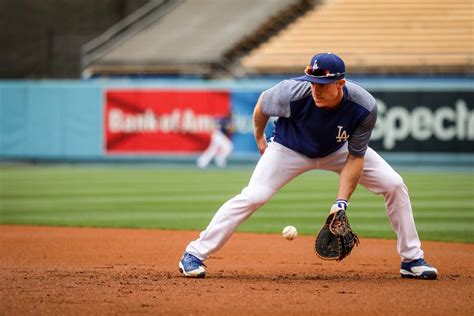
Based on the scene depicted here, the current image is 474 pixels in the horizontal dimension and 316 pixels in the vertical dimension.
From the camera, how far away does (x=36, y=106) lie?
2403 cm

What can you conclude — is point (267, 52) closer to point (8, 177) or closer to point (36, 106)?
point (36, 106)

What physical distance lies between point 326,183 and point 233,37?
32.7 ft

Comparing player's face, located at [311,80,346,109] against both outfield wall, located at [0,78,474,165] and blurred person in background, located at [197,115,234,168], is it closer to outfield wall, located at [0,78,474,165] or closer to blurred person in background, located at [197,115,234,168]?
outfield wall, located at [0,78,474,165]

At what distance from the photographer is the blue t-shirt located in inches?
246

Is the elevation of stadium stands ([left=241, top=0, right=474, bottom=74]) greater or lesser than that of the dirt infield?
greater

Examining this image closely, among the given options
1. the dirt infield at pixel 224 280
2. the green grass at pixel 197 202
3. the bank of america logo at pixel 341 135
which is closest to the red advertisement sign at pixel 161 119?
the green grass at pixel 197 202

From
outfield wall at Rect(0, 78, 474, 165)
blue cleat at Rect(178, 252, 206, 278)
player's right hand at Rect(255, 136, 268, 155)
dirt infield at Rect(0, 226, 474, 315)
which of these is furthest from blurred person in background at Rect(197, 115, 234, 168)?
blue cleat at Rect(178, 252, 206, 278)

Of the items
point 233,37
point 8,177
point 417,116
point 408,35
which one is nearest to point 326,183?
point 417,116

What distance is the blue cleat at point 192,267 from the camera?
6.49 metres

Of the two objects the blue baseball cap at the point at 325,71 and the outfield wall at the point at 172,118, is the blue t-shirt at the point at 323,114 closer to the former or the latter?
the blue baseball cap at the point at 325,71

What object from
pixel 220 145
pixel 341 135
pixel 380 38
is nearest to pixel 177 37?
pixel 220 145

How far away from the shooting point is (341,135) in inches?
249

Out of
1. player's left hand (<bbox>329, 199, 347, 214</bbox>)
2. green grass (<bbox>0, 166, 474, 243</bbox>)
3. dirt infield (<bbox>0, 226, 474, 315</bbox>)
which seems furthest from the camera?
green grass (<bbox>0, 166, 474, 243</bbox>)

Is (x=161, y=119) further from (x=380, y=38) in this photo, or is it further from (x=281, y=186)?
(x=281, y=186)
